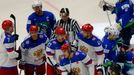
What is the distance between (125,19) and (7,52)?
2.15 m

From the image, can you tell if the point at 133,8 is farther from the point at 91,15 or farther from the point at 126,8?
the point at 91,15

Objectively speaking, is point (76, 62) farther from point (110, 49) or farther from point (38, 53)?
point (38, 53)

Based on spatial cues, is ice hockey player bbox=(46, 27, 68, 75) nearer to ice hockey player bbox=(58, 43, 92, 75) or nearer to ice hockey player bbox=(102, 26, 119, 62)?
ice hockey player bbox=(58, 43, 92, 75)

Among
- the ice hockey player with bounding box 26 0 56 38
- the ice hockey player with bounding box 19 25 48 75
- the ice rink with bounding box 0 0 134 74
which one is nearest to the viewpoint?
the ice hockey player with bounding box 19 25 48 75

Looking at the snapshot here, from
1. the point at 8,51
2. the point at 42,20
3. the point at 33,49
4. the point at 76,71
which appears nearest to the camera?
the point at 76,71

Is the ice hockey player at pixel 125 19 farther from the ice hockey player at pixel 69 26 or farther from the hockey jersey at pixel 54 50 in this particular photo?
the hockey jersey at pixel 54 50

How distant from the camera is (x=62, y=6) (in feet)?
33.6

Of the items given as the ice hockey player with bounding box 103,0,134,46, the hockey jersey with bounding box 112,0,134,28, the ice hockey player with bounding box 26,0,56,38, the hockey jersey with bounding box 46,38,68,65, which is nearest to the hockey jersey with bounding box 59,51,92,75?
the hockey jersey with bounding box 46,38,68,65

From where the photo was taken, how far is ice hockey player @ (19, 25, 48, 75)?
6363 mm

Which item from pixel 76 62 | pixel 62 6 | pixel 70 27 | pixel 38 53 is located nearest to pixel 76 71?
pixel 76 62

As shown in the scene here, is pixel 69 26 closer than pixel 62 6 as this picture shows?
Yes

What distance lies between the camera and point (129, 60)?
5.81 metres

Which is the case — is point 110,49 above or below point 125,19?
below

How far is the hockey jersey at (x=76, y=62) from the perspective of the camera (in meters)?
5.69
